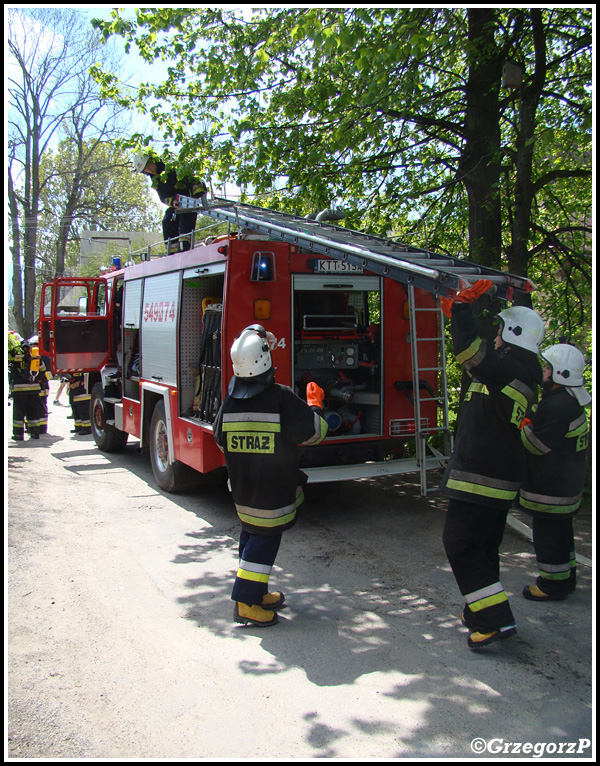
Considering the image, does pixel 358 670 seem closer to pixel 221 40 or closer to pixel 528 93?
pixel 528 93

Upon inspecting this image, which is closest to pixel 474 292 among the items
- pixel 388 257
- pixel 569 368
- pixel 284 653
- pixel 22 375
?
pixel 388 257

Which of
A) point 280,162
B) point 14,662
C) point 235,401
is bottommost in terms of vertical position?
point 14,662

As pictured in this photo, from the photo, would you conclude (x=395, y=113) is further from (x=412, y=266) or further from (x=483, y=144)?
(x=412, y=266)

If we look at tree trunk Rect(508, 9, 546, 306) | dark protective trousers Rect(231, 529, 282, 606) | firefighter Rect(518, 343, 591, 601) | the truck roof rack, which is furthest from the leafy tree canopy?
dark protective trousers Rect(231, 529, 282, 606)

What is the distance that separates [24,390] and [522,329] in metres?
9.90

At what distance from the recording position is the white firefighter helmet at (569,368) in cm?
434

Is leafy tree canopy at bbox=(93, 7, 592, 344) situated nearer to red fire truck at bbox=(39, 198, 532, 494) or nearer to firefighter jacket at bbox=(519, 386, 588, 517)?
red fire truck at bbox=(39, 198, 532, 494)

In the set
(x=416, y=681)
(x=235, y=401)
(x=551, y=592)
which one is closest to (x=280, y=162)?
(x=235, y=401)

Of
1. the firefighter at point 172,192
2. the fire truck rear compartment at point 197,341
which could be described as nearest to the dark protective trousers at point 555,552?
the fire truck rear compartment at point 197,341

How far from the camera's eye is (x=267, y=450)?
4.04 meters

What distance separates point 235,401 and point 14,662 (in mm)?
1996

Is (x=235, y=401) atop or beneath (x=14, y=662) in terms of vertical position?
atop

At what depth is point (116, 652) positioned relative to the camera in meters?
3.76

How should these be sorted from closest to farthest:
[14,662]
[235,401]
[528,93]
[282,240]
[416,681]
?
[416,681], [14,662], [235,401], [282,240], [528,93]
